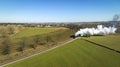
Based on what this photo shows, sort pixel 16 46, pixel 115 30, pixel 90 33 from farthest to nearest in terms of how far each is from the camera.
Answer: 1. pixel 115 30
2. pixel 90 33
3. pixel 16 46

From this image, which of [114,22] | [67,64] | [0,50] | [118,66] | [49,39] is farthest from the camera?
[114,22]

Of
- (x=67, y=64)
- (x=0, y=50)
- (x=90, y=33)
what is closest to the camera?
(x=67, y=64)

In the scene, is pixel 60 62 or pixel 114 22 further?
pixel 114 22

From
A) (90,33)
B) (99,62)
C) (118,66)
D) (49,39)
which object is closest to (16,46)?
(49,39)

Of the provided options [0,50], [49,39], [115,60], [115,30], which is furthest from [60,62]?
[115,30]

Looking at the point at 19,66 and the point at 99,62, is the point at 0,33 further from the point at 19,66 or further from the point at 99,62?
the point at 99,62

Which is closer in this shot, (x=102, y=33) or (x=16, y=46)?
(x=16, y=46)

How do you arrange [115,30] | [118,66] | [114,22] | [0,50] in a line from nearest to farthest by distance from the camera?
1. [118,66]
2. [0,50]
3. [115,30]
4. [114,22]

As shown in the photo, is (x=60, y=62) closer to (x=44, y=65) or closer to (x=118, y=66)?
(x=44, y=65)
